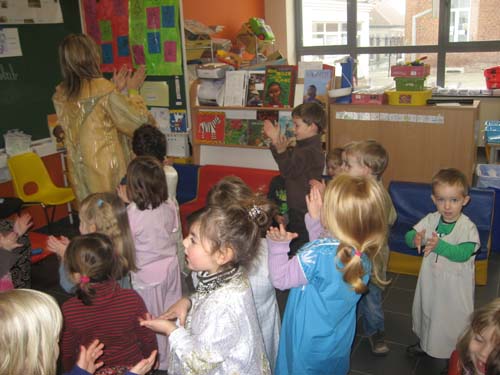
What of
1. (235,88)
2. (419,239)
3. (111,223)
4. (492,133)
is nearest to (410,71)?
(492,133)

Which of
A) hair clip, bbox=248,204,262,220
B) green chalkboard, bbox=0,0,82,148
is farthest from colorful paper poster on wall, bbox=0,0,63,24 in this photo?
hair clip, bbox=248,204,262,220

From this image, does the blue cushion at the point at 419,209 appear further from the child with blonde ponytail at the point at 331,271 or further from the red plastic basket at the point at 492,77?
the red plastic basket at the point at 492,77

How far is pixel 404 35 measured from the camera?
7.46 m

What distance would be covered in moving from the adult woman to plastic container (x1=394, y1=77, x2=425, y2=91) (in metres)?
2.32

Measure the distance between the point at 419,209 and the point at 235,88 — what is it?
→ 1.97 metres

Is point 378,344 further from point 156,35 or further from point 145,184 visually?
point 156,35

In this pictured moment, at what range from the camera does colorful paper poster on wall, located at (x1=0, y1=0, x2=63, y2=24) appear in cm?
451

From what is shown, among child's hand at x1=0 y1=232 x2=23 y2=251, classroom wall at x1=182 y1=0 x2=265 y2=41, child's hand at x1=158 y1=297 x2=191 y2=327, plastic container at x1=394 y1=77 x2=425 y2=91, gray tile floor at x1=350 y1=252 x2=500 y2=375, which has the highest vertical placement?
classroom wall at x1=182 y1=0 x2=265 y2=41

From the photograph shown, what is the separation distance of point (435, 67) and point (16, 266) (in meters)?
6.46

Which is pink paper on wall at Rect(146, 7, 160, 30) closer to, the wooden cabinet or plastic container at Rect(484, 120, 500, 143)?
the wooden cabinet

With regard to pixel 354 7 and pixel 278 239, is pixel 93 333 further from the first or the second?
pixel 354 7

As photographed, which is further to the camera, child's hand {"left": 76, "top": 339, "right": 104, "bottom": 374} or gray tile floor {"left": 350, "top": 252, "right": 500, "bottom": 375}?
gray tile floor {"left": 350, "top": 252, "right": 500, "bottom": 375}

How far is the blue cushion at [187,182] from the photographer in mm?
4844

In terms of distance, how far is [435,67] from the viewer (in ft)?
24.2
